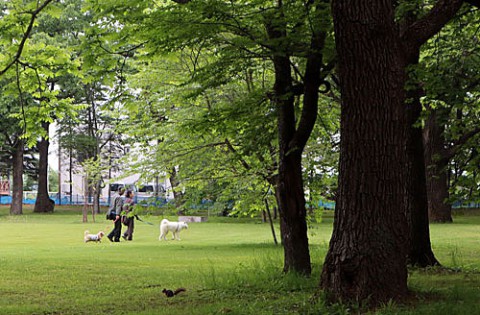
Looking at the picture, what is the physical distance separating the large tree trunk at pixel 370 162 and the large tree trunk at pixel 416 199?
459 centimetres

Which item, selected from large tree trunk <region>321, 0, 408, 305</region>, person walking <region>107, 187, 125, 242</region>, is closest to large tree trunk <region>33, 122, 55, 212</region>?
person walking <region>107, 187, 125, 242</region>

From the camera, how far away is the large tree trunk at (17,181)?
54.6 meters

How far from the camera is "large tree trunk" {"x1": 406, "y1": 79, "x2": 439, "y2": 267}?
11891mm

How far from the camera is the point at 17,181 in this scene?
183 ft

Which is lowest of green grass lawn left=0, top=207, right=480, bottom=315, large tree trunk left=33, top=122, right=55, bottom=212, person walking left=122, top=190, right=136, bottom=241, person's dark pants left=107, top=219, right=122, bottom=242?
green grass lawn left=0, top=207, right=480, bottom=315

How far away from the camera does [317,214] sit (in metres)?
16.8

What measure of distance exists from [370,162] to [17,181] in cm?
5223

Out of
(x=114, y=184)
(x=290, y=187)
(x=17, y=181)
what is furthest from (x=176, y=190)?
(x=114, y=184)

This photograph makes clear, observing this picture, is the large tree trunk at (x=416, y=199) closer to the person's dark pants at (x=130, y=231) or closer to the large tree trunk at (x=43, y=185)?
the person's dark pants at (x=130, y=231)

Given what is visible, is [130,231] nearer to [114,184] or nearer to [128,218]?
[128,218]

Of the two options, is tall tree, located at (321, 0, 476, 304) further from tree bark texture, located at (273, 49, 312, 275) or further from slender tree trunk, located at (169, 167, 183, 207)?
slender tree trunk, located at (169, 167, 183, 207)

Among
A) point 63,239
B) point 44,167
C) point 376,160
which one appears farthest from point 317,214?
point 44,167

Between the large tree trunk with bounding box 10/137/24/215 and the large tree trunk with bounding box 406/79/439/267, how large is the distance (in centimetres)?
4732

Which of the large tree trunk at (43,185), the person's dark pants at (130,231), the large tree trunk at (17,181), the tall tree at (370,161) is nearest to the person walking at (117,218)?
the person's dark pants at (130,231)
